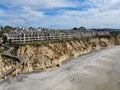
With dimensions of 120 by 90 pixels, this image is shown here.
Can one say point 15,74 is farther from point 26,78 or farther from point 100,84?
point 100,84

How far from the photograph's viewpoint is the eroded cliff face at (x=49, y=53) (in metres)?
84.7

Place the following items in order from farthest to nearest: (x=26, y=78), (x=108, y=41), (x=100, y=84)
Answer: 1. (x=108, y=41)
2. (x=26, y=78)
3. (x=100, y=84)

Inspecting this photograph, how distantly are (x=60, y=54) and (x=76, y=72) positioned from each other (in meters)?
28.6

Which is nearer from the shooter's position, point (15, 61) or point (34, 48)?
point (15, 61)

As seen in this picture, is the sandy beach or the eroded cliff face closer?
the sandy beach

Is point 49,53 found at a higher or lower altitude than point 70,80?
higher

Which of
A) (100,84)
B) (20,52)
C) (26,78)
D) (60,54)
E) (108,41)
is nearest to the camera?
(100,84)

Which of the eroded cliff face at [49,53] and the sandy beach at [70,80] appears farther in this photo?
the eroded cliff face at [49,53]

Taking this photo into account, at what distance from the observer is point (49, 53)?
316 feet

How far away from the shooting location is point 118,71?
238ft

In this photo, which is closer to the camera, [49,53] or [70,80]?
[70,80]

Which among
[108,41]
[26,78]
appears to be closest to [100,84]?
[26,78]

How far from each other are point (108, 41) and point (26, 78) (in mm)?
107733

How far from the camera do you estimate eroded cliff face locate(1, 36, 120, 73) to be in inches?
3333
